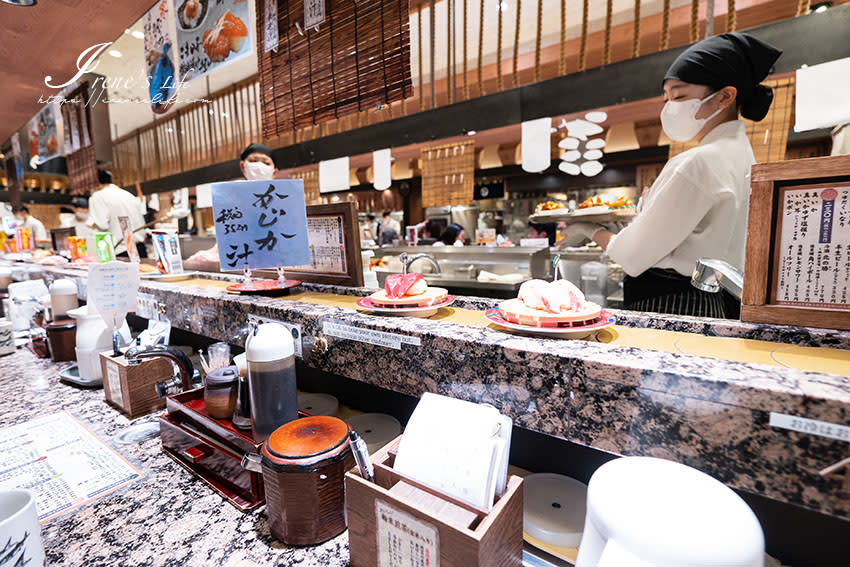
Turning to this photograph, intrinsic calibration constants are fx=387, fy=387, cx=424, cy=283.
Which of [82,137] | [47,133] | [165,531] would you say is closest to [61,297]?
[165,531]

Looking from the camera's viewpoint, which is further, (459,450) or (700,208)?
(700,208)

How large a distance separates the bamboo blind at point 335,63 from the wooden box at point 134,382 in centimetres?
176

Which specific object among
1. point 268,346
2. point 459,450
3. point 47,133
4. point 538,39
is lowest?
point 459,450

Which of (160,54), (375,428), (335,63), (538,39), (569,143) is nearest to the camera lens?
(375,428)

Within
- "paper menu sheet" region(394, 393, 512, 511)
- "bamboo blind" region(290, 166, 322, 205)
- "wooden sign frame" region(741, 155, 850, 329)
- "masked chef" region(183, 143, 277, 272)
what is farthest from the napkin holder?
"bamboo blind" region(290, 166, 322, 205)

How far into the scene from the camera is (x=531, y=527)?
763 millimetres

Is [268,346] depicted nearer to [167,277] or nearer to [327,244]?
[327,244]

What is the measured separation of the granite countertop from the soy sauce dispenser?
0.66 feet

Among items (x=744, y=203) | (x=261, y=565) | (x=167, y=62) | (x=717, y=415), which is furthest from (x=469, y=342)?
(x=167, y=62)

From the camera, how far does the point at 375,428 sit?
3.81 ft

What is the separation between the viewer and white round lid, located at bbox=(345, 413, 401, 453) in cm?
108

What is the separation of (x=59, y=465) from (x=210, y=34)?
105 inches

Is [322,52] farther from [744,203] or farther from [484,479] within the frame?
[484,479]

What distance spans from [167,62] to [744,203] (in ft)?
12.4
